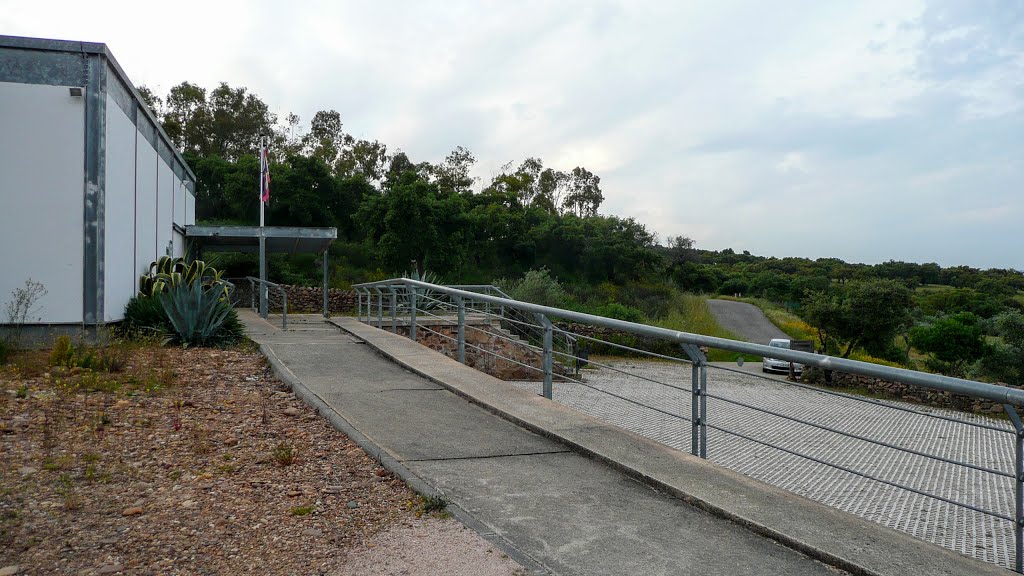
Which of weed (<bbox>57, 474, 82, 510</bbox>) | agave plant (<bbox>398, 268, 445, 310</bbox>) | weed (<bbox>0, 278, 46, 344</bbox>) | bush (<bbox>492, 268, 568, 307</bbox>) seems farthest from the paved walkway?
bush (<bbox>492, 268, 568, 307</bbox>)

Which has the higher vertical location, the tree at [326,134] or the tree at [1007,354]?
the tree at [326,134]

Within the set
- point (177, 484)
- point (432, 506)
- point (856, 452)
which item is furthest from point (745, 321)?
point (177, 484)

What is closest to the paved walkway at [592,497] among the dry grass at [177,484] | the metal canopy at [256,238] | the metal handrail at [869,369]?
the dry grass at [177,484]

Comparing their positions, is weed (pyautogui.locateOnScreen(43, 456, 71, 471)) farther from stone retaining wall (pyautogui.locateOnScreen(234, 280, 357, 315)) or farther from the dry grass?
stone retaining wall (pyautogui.locateOnScreen(234, 280, 357, 315))

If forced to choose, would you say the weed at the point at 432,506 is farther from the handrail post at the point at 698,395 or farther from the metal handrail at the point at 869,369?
the handrail post at the point at 698,395

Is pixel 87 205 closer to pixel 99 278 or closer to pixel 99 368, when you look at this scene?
pixel 99 278

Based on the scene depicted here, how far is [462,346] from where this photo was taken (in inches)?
393

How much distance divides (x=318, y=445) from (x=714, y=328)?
38.6 metres

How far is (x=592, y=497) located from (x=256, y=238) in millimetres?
20515

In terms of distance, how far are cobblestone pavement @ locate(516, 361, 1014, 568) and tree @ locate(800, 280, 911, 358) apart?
11.9 m

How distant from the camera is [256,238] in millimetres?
22891

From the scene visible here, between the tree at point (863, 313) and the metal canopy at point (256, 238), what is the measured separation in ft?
85.9

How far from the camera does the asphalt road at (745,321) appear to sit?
4725 centimetres

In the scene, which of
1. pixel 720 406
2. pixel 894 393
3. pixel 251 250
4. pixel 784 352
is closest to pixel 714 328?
pixel 894 393
